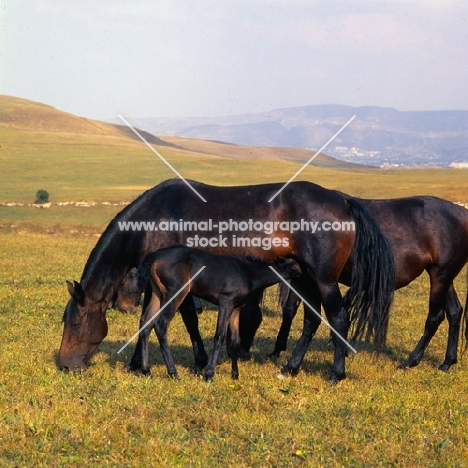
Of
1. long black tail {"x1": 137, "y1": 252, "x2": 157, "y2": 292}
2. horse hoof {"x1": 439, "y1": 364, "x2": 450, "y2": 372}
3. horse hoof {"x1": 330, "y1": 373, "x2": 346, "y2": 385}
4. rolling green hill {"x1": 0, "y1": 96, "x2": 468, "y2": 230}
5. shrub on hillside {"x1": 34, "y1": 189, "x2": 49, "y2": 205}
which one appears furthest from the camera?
shrub on hillside {"x1": 34, "y1": 189, "x2": 49, "y2": 205}

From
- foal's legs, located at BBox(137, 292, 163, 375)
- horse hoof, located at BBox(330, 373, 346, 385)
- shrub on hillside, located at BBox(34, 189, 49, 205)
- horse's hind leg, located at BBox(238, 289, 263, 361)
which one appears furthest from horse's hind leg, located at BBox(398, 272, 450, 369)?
shrub on hillside, located at BBox(34, 189, 49, 205)

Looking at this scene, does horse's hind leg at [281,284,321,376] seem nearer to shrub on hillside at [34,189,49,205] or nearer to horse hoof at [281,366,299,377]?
horse hoof at [281,366,299,377]

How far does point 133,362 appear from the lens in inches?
334

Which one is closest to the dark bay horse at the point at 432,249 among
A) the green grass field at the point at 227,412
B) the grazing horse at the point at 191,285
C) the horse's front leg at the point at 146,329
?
the green grass field at the point at 227,412

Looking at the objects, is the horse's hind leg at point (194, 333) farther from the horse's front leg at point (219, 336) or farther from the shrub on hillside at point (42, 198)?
the shrub on hillside at point (42, 198)

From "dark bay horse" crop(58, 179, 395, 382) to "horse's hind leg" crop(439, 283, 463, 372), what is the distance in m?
1.17

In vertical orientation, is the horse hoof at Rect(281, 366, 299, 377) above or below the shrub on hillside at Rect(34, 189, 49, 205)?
above

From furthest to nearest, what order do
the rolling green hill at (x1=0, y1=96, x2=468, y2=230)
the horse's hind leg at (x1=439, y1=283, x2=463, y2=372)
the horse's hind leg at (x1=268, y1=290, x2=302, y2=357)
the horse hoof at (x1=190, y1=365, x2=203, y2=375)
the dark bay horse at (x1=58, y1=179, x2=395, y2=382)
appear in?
the rolling green hill at (x1=0, y1=96, x2=468, y2=230) → the horse's hind leg at (x1=268, y1=290, x2=302, y2=357) → the horse's hind leg at (x1=439, y1=283, x2=463, y2=372) → the horse hoof at (x1=190, y1=365, x2=203, y2=375) → the dark bay horse at (x1=58, y1=179, x2=395, y2=382)

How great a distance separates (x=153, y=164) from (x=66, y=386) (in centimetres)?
7315

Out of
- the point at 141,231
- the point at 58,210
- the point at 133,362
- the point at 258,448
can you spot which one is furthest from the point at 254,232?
the point at 58,210

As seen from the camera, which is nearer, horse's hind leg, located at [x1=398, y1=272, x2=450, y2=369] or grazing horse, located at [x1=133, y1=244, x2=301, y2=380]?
grazing horse, located at [x1=133, y1=244, x2=301, y2=380]

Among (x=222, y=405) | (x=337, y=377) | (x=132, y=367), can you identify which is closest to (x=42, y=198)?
(x=132, y=367)

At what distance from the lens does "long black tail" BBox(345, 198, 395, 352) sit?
Result: 861 centimetres

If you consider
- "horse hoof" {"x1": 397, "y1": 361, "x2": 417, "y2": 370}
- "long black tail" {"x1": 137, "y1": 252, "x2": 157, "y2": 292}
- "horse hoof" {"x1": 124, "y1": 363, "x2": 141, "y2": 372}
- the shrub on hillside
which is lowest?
the shrub on hillside
